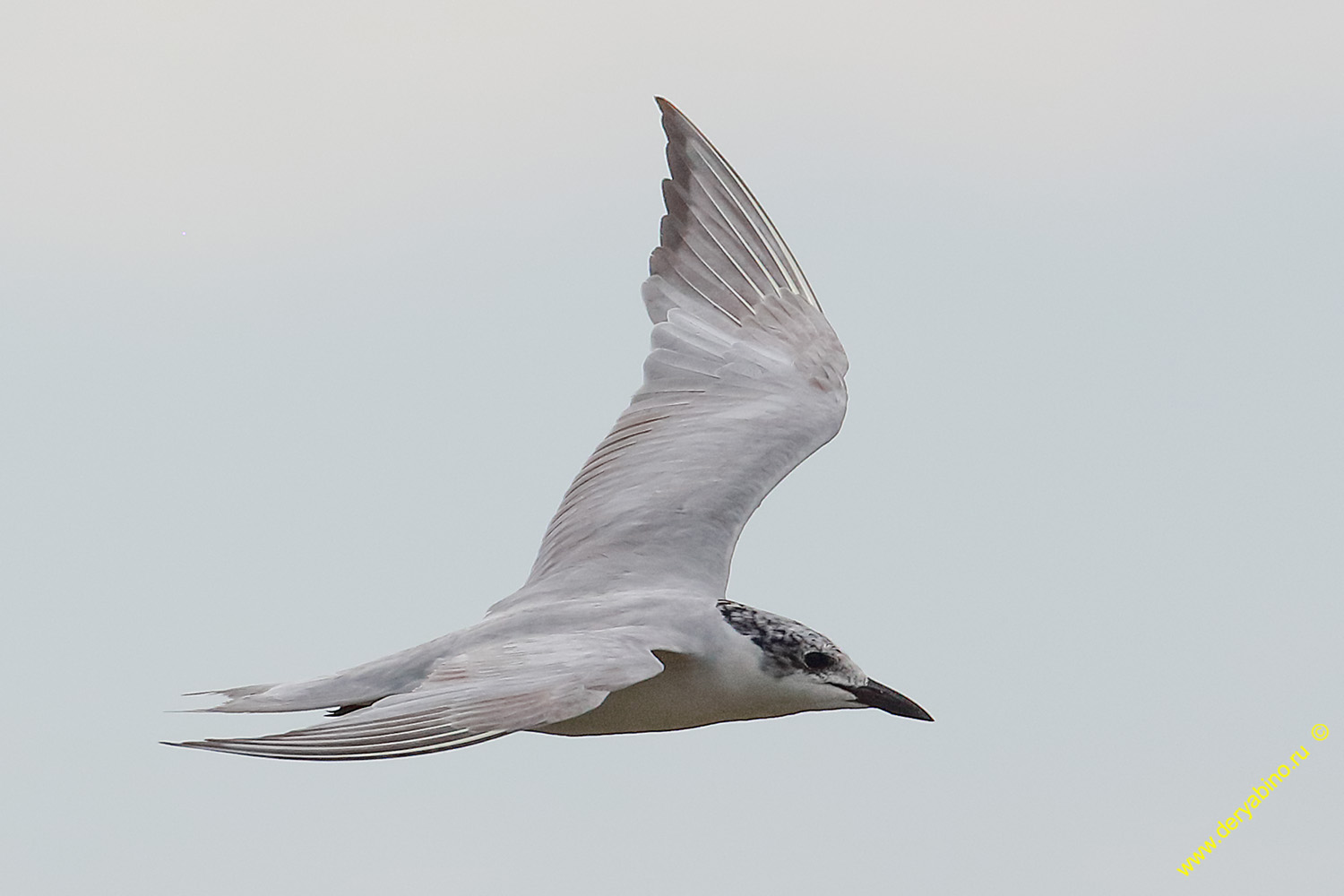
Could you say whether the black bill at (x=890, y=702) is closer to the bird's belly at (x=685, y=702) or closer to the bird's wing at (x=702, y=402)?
the bird's belly at (x=685, y=702)

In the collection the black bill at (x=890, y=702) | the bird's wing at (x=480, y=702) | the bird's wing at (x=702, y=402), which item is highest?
the bird's wing at (x=702, y=402)

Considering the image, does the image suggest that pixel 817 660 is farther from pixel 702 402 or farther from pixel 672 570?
pixel 702 402

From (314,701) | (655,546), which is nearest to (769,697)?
(655,546)

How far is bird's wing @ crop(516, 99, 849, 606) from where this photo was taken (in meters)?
12.6

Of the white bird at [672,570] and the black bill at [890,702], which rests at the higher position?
the white bird at [672,570]

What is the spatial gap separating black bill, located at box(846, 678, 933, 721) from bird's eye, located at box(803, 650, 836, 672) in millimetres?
257

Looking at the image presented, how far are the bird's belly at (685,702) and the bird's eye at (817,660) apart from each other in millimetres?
193

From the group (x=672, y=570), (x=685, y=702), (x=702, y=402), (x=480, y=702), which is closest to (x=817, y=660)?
(x=685, y=702)

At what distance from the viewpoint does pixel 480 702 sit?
9.69 metres

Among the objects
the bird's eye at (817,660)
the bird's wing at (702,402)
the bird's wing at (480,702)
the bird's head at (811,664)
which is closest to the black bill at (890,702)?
the bird's head at (811,664)

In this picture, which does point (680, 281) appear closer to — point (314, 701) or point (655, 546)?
point (655, 546)

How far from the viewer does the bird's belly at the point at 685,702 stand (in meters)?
11.3

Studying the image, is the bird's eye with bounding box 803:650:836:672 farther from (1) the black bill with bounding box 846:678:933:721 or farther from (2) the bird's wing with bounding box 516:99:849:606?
(2) the bird's wing with bounding box 516:99:849:606

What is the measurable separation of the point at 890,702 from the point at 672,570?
148 centimetres
